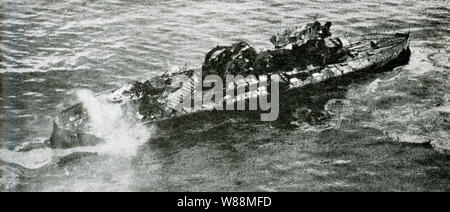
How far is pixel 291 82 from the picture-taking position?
20266mm

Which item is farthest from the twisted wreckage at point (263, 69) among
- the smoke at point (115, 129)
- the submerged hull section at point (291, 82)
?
the smoke at point (115, 129)

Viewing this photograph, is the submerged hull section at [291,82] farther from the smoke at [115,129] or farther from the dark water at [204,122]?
the dark water at [204,122]

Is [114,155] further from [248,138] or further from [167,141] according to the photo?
[248,138]

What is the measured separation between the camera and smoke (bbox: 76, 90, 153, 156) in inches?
656

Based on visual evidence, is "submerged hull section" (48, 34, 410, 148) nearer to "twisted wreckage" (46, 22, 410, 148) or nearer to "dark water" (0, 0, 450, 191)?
"twisted wreckage" (46, 22, 410, 148)

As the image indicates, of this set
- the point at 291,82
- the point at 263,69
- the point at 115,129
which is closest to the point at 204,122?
the point at 115,129

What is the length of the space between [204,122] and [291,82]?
15.5ft

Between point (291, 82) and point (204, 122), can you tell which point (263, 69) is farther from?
point (204, 122)

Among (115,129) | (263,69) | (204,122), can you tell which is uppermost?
(263,69)

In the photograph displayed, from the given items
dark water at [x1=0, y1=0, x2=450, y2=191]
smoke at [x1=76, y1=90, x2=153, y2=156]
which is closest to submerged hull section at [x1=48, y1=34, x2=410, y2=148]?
smoke at [x1=76, y1=90, x2=153, y2=156]

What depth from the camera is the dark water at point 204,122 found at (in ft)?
51.1

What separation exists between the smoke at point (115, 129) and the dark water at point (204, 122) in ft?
0.18
